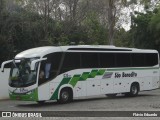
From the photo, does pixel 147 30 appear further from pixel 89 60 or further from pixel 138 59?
pixel 89 60

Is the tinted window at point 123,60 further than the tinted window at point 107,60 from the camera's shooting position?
Yes

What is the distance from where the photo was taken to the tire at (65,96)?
23.0m

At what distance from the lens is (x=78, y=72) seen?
2381 cm

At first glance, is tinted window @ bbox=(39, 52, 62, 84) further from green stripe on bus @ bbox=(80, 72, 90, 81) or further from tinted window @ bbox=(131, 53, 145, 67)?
tinted window @ bbox=(131, 53, 145, 67)

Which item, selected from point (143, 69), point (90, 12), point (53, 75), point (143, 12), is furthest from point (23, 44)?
point (143, 12)

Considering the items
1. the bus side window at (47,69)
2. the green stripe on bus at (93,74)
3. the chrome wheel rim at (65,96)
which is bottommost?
the chrome wheel rim at (65,96)

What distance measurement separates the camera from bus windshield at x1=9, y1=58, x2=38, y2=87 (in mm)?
21781

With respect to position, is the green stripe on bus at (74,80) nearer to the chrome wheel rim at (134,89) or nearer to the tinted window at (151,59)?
the chrome wheel rim at (134,89)

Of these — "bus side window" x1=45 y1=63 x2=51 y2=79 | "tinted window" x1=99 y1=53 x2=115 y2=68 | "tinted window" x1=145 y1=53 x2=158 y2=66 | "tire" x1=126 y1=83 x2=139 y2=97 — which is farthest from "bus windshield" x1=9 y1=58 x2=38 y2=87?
"tinted window" x1=145 y1=53 x2=158 y2=66

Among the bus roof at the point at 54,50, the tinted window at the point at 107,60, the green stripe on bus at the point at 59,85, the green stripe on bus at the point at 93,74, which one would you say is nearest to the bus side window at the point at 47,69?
the bus roof at the point at 54,50

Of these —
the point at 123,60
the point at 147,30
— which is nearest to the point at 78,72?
the point at 123,60

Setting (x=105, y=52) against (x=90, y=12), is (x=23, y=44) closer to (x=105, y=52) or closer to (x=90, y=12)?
(x=90, y=12)

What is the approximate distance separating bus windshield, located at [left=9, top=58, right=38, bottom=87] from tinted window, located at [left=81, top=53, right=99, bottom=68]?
3.33 metres

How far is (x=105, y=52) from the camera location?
2570 centimetres
